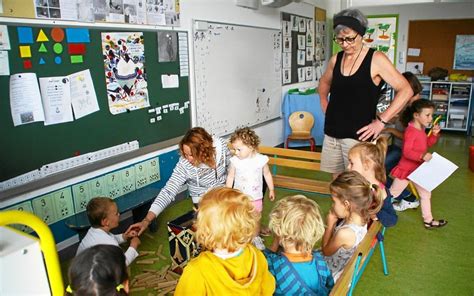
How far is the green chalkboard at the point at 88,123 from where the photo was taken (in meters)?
2.58

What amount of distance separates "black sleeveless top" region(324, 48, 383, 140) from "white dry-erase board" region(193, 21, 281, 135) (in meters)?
1.84

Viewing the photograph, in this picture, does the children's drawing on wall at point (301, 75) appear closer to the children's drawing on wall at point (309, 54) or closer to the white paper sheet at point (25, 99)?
the children's drawing on wall at point (309, 54)

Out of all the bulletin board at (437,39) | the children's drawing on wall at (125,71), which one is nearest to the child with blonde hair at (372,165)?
the children's drawing on wall at (125,71)

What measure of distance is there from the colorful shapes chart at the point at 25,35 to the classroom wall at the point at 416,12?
23.3 ft

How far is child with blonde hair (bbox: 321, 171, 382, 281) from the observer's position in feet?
6.43

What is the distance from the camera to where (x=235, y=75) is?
4812 mm

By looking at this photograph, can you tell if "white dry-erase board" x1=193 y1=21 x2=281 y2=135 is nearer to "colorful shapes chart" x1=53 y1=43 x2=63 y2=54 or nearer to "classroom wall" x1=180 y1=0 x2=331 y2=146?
"classroom wall" x1=180 y1=0 x2=331 y2=146

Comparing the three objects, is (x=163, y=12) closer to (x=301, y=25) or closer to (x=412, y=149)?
(x=412, y=149)

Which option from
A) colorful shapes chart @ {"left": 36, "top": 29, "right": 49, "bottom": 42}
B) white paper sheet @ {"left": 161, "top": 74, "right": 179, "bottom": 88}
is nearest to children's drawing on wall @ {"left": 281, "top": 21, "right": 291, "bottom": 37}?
white paper sheet @ {"left": 161, "top": 74, "right": 179, "bottom": 88}

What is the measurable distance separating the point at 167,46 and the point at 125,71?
57 centimetres

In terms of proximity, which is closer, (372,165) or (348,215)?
(348,215)

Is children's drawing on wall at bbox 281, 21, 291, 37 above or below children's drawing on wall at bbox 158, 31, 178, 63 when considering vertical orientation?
above

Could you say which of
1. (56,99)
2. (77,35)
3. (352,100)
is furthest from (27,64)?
(352,100)

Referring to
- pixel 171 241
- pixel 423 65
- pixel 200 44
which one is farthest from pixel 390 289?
pixel 423 65
